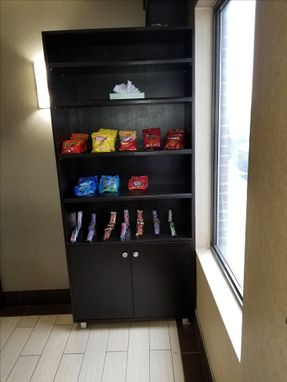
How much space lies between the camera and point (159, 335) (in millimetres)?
2125

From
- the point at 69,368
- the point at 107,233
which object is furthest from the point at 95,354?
the point at 107,233

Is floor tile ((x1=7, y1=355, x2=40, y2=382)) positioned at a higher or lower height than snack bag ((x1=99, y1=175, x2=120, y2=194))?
lower

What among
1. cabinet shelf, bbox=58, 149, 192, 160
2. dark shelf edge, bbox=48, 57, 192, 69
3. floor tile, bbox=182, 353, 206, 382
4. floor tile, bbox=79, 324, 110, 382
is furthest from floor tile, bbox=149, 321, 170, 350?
dark shelf edge, bbox=48, 57, 192, 69

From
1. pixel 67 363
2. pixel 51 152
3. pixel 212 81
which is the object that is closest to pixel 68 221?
pixel 51 152

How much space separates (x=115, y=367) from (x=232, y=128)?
1615mm

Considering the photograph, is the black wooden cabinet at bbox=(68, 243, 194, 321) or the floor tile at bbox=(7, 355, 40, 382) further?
the black wooden cabinet at bbox=(68, 243, 194, 321)

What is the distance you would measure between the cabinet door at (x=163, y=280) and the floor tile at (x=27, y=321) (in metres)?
0.84

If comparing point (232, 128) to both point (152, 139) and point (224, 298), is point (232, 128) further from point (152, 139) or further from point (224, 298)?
point (224, 298)

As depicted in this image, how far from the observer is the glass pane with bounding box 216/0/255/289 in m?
1.39

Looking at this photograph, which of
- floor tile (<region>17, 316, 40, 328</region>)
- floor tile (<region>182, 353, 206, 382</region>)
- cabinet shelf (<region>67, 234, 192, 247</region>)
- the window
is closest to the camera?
the window

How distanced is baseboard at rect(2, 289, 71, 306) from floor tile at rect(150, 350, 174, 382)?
3.27 ft

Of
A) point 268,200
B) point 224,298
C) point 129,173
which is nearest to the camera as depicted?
point 268,200

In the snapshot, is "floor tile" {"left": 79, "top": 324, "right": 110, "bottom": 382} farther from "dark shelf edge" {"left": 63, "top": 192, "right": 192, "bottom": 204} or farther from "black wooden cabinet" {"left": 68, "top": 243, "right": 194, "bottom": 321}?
"dark shelf edge" {"left": 63, "top": 192, "right": 192, "bottom": 204}

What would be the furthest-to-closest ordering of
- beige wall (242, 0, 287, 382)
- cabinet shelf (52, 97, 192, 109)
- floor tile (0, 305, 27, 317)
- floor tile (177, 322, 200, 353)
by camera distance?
floor tile (0, 305, 27, 317) < floor tile (177, 322, 200, 353) < cabinet shelf (52, 97, 192, 109) < beige wall (242, 0, 287, 382)
